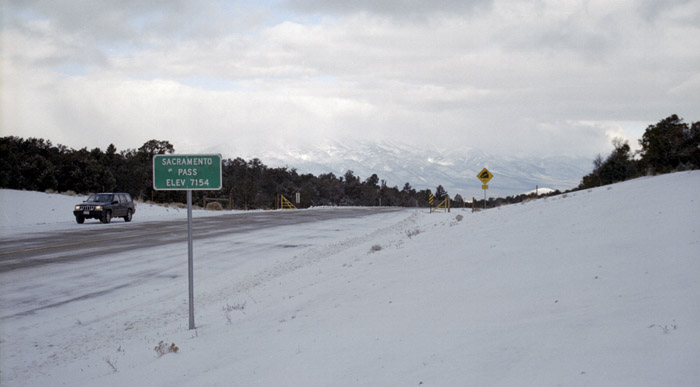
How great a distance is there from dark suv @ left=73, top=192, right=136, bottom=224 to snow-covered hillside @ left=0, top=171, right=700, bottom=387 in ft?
54.2

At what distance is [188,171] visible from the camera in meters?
7.03

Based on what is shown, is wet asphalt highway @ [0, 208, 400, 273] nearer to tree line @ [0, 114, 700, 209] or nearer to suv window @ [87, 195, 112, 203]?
suv window @ [87, 195, 112, 203]

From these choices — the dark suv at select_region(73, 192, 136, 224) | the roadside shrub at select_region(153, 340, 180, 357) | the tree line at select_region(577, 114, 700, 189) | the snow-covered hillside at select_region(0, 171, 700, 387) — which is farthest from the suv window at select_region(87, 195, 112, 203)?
the tree line at select_region(577, 114, 700, 189)

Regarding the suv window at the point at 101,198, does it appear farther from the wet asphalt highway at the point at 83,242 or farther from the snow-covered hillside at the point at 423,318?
the snow-covered hillside at the point at 423,318

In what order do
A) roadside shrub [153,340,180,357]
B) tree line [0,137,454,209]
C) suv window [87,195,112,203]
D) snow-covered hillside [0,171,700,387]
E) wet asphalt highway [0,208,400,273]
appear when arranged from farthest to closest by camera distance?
tree line [0,137,454,209] → suv window [87,195,112,203] → wet asphalt highway [0,208,400,273] → roadside shrub [153,340,180,357] → snow-covered hillside [0,171,700,387]

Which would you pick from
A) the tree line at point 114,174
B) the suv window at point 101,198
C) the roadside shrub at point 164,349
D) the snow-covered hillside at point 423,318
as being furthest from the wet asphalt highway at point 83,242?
the tree line at point 114,174

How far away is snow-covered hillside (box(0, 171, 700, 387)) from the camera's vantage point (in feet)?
13.8

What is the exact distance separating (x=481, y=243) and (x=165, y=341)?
6.51 m

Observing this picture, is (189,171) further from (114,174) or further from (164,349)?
(114,174)

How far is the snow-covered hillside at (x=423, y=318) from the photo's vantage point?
4219 mm

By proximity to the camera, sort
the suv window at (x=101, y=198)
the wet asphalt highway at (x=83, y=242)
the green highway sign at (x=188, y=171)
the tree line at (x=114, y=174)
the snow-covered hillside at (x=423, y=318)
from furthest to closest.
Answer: the tree line at (x=114, y=174) < the suv window at (x=101, y=198) < the wet asphalt highway at (x=83, y=242) < the green highway sign at (x=188, y=171) < the snow-covered hillside at (x=423, y=318)

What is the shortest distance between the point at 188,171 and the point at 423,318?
3.86 metres

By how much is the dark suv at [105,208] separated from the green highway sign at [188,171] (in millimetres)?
22936

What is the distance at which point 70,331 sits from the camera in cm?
752
